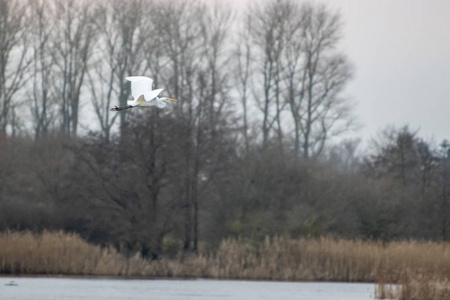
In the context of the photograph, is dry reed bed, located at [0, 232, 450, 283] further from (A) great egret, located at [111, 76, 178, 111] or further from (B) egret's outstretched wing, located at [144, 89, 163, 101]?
(B) egret's outstretched wing, located at [144, 89, 163, 101]

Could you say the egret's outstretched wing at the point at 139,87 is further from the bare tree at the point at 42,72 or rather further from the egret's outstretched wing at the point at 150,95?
the bare tree at the point at 42,72

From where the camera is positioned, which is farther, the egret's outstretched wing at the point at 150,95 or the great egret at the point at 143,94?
the great egret at the point at 143,94

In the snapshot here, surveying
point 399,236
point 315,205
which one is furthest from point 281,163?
point 399,236

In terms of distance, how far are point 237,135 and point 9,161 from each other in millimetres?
9274

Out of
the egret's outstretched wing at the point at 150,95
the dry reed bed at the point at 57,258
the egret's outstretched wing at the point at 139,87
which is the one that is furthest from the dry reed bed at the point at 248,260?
the egret's outstretched wing at the point at 150,95

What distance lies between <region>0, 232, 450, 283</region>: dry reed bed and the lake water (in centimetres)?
104

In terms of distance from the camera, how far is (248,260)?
3381 centimetres

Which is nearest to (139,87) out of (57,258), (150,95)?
(150,95)

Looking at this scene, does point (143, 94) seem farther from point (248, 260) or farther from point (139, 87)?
point (248, 260)

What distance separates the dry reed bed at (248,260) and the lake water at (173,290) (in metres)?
1.04

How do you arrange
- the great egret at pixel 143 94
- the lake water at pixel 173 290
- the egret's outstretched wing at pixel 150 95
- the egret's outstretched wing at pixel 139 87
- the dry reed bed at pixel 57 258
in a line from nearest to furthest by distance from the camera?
the egret's outstretched wing at pixel 150 95
the great egret at pixel 143 94
the egret's outstretched wing at pixel 139 87
the lake water at pixel 173 290
the dry reed bed at pixel 57 258

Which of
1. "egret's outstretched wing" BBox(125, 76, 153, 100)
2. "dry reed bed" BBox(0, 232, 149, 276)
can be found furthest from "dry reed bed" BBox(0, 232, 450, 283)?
"egret's outstretched wing" BBox(125, 76, 153, 100)

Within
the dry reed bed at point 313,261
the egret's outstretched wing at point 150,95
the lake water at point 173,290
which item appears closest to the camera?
the egret's outstretched wing at point 150,95

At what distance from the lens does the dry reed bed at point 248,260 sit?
31984 mm
